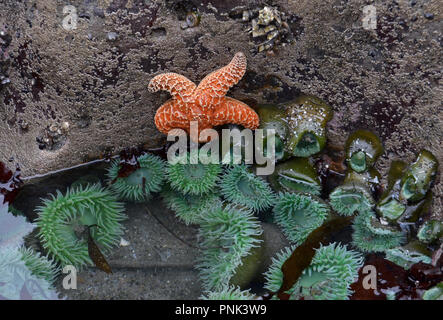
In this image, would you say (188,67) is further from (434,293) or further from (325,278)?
(434,293)

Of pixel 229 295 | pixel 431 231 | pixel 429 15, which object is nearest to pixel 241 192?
pixel 229 295

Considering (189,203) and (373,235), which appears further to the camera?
(189,203)

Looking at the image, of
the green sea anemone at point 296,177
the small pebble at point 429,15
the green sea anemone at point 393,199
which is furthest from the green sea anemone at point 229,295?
the small pebble at point 429,15

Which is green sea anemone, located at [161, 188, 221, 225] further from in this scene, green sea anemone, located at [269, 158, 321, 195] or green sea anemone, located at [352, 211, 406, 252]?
green sea anemone, located at [352, 211, 406, 252]

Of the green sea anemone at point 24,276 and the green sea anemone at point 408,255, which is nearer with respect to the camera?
the green sea anemone at point 24,276

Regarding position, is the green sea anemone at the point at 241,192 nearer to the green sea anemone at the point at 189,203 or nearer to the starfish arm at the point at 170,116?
the green sea anemone at the point at 189,203

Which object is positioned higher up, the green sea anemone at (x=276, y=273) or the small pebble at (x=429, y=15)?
the small pebble at (x=429, y=15)
